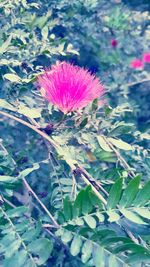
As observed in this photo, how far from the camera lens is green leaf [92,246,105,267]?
1.03m

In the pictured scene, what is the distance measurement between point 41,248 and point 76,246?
7 centimetres

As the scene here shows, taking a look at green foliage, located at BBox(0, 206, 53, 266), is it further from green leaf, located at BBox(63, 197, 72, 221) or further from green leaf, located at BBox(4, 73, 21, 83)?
green leaf, located at BBox(4, 73, 21, 83)

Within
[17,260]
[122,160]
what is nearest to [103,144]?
[122,160]

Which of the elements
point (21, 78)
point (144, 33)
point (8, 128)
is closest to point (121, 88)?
point (144, 33)

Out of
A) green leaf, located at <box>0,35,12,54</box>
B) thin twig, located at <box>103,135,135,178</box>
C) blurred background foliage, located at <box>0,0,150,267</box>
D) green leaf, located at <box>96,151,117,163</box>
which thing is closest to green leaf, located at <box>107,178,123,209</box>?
blurred background foliage, located at <box>0,0,150,267</box>

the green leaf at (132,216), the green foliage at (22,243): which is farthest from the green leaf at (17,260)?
the green leaf at (132,216)

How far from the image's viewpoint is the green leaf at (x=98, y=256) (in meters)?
1.03

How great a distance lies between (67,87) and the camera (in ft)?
3.98

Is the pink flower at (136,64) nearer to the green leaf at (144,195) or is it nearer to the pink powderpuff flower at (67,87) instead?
the pink powderpuff flower at (67,87)

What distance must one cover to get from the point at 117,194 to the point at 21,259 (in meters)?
0.23

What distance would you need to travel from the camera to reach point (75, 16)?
1.88 metres

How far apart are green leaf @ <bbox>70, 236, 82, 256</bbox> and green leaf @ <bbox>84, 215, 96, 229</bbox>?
37mm

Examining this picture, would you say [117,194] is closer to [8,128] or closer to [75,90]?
[75,90]

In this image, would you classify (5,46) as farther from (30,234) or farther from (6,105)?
(30,234)
